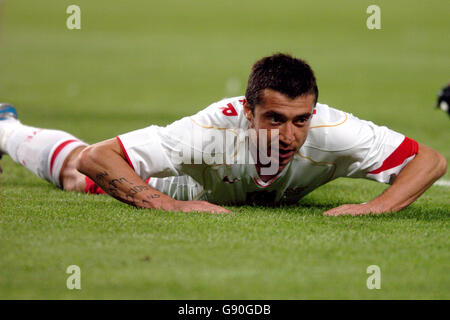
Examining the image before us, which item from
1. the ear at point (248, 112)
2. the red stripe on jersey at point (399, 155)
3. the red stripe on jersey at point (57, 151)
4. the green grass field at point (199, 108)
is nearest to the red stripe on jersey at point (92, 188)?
the green grass field at point (199, 108)

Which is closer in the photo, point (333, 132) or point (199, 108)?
point (333, 132)

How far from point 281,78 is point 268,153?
0.36 meters

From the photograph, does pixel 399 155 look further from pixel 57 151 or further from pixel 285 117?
pixel 57 151

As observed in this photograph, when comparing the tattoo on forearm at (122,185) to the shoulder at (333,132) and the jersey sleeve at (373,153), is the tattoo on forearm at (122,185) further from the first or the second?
the jersey sleeve at (373,153)

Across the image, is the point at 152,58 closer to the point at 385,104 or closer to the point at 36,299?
the point at 385,104

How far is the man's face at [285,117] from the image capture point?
10.8ft

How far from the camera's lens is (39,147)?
4652mm

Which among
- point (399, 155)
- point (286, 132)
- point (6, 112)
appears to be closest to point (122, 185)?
point (286, 132)

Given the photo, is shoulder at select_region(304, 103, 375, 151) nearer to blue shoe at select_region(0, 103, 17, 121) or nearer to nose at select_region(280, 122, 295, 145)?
nose at select_region(280, 122, 295, 145)

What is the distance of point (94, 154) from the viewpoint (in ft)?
11.8

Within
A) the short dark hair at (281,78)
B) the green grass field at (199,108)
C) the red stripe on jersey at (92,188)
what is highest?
the short dark hair at (281,78)

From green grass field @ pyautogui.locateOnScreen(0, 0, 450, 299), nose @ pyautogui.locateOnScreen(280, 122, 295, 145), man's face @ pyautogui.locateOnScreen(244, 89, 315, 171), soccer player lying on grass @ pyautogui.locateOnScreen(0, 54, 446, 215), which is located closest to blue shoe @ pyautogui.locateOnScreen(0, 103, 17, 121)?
green grass field @ pyautogui.locateOnScreen(0, 0, 450, 299)

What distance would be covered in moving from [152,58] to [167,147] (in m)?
11.1

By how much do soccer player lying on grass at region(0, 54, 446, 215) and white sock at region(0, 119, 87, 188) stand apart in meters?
1.00
